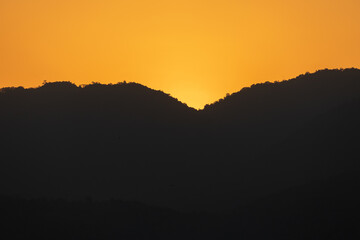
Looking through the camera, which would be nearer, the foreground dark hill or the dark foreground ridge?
the dark foreground ridge

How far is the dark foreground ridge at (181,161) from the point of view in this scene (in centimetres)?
6206

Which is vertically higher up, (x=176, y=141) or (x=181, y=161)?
(x=176, y=141)

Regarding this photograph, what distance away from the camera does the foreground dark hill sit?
259ft

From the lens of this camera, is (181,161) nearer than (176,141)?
Yes

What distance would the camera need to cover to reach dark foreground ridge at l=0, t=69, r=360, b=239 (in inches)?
2443

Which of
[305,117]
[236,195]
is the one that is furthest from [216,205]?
[305,117]

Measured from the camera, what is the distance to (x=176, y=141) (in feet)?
292

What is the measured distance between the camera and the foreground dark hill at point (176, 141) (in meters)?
78.9

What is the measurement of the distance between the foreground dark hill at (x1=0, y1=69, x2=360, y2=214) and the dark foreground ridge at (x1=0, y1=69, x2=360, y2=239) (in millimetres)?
159

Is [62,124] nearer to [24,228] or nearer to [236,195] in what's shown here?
[236,195]

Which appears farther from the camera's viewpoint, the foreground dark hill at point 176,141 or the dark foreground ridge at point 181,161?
the foreground dark hill at point 176,141

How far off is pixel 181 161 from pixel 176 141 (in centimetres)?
413

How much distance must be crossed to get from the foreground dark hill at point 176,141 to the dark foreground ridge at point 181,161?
16 centimetres

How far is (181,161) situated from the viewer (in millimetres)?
85562
